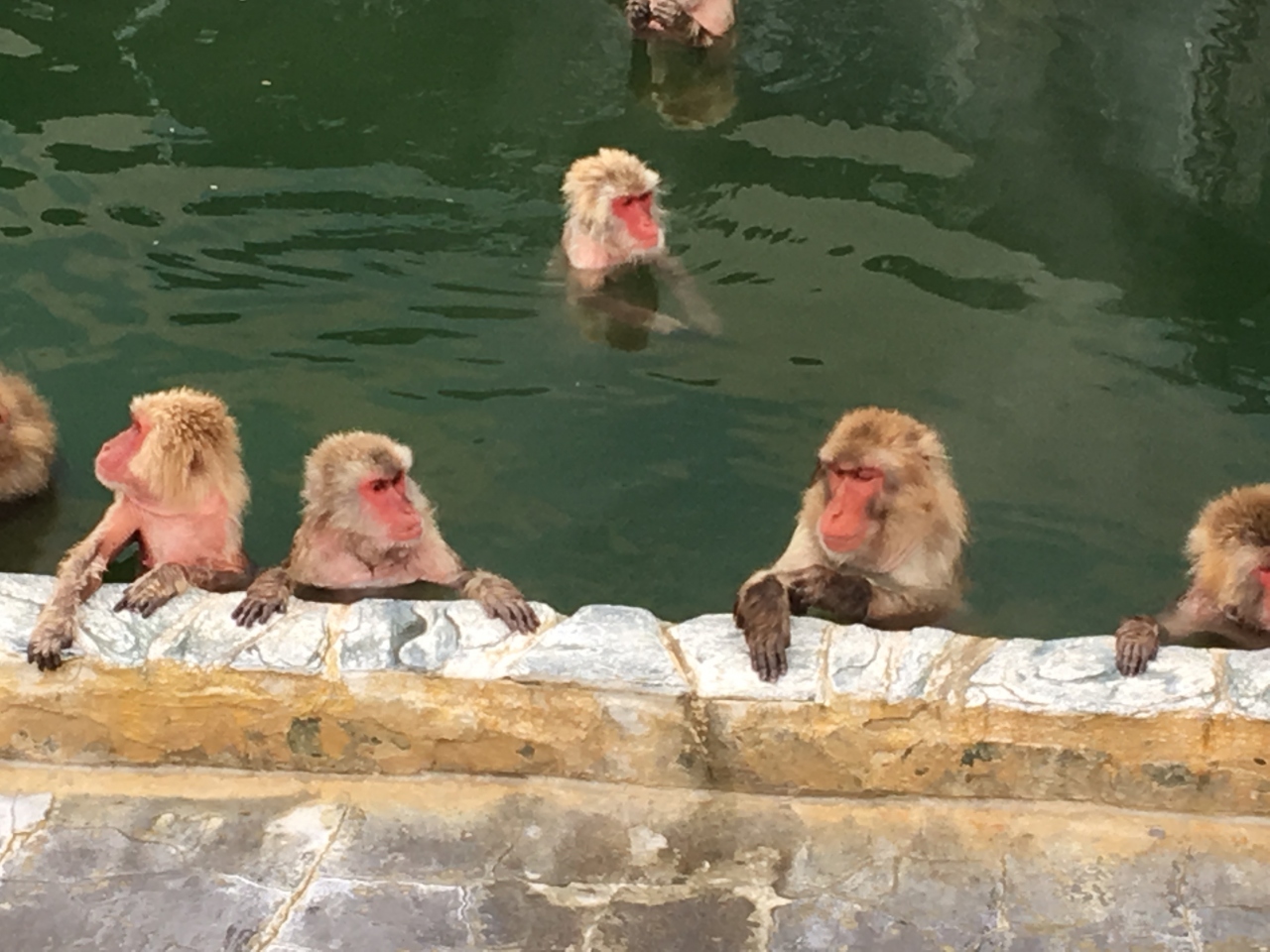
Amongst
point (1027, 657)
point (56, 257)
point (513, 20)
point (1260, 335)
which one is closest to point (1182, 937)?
point (1027, 657)

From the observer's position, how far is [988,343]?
7.07 meters

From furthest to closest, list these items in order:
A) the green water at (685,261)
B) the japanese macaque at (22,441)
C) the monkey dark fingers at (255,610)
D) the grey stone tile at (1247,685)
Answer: the green water at (685,261)
the japanese macaque at (22,441)
the monkey dark fingers at (255,610)
the grey stone tile at (1247,685)

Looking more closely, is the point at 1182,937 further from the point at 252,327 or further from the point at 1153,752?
the point at 252,327

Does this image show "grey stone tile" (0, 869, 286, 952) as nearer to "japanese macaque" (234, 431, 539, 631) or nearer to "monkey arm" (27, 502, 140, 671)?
"monkey arm" (27, 502, 140, 671)

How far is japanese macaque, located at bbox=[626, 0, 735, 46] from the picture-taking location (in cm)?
933

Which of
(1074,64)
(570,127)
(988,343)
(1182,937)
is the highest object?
(1074,64)

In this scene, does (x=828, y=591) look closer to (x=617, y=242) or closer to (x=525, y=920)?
(x=525, y=920)

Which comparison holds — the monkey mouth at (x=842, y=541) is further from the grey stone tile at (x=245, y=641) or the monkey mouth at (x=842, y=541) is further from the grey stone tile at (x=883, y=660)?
the grey stone tile at (x=245, y=641)

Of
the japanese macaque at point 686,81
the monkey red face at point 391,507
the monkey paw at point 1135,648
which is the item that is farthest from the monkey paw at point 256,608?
the japanese macaque at point 686,81

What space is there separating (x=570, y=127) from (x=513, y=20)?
1470 mm

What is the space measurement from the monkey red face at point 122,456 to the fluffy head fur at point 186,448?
1.0 inches

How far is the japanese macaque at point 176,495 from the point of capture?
16.3ft

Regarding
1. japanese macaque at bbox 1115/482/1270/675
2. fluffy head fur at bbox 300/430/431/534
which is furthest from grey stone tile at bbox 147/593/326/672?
japanese macaque at bbox 1115/482/1270/675

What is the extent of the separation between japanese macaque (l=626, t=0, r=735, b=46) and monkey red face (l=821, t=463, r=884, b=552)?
5391 millimetres
